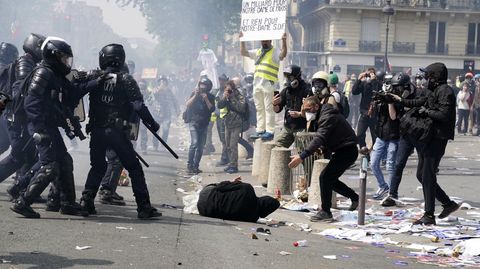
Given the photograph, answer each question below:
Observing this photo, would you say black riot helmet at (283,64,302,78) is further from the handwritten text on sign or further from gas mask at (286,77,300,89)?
the handwritten text on sign

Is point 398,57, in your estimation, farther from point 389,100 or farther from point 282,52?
point 389,100

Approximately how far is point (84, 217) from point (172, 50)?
2335 inches

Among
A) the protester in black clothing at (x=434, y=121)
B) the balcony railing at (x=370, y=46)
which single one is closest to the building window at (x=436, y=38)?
the balcony railing at (x=370, y=46)

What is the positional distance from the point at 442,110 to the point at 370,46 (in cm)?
5614

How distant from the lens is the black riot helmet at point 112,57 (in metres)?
10.6

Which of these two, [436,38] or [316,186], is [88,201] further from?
[436,38]

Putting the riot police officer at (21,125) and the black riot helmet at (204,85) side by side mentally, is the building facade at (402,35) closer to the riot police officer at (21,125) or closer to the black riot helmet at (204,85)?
the black riot helmet at (204,85)

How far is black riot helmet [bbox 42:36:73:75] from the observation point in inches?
408

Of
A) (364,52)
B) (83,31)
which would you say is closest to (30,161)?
(364,52)

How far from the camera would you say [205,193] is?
11578 millimetres

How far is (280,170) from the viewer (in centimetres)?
1416

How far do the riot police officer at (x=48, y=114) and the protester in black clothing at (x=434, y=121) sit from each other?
395 centimetres

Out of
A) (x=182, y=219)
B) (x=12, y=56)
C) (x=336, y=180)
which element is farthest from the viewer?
(x=12, y=56)

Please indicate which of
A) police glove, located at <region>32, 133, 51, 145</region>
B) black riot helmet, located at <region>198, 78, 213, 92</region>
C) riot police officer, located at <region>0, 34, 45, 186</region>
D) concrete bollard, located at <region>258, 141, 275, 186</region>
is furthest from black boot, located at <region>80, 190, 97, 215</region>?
black riot helmet, located at <region>198, 78, 213, 92</region>
